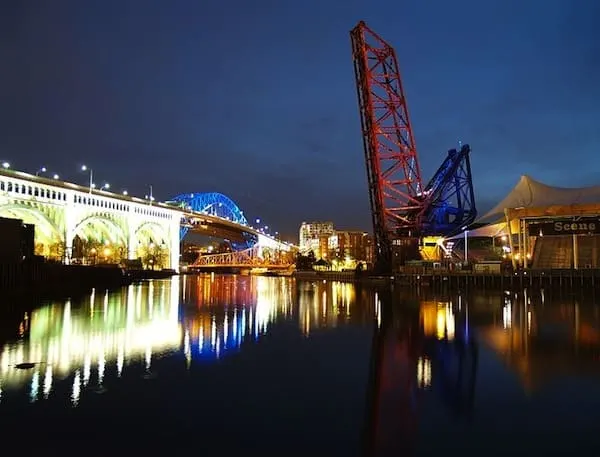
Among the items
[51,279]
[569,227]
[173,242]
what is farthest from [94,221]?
[569,227]

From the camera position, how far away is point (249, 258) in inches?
5556

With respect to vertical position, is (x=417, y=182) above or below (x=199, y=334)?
above

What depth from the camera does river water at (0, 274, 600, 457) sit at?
7.94 metres

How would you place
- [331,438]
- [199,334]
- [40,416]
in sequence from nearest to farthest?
1. [331,438]
2. [40,416]
3. [199,334]

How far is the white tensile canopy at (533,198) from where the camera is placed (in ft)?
160

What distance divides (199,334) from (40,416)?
31.7 ft

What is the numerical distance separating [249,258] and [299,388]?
131 meters

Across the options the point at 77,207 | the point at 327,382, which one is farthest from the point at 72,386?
the point at 77,207

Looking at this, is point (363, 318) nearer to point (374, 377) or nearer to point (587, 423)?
point (374, 377)

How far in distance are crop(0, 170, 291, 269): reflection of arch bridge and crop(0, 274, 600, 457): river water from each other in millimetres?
50770

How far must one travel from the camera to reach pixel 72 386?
35.0 feet

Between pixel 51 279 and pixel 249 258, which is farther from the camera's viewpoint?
pixel 249 258

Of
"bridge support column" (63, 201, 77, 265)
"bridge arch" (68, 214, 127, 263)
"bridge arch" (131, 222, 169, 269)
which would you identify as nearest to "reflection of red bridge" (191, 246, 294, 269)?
"bridge arch" (131, 222, 169, 269)

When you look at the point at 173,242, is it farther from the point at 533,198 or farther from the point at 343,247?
the point at 533,198
